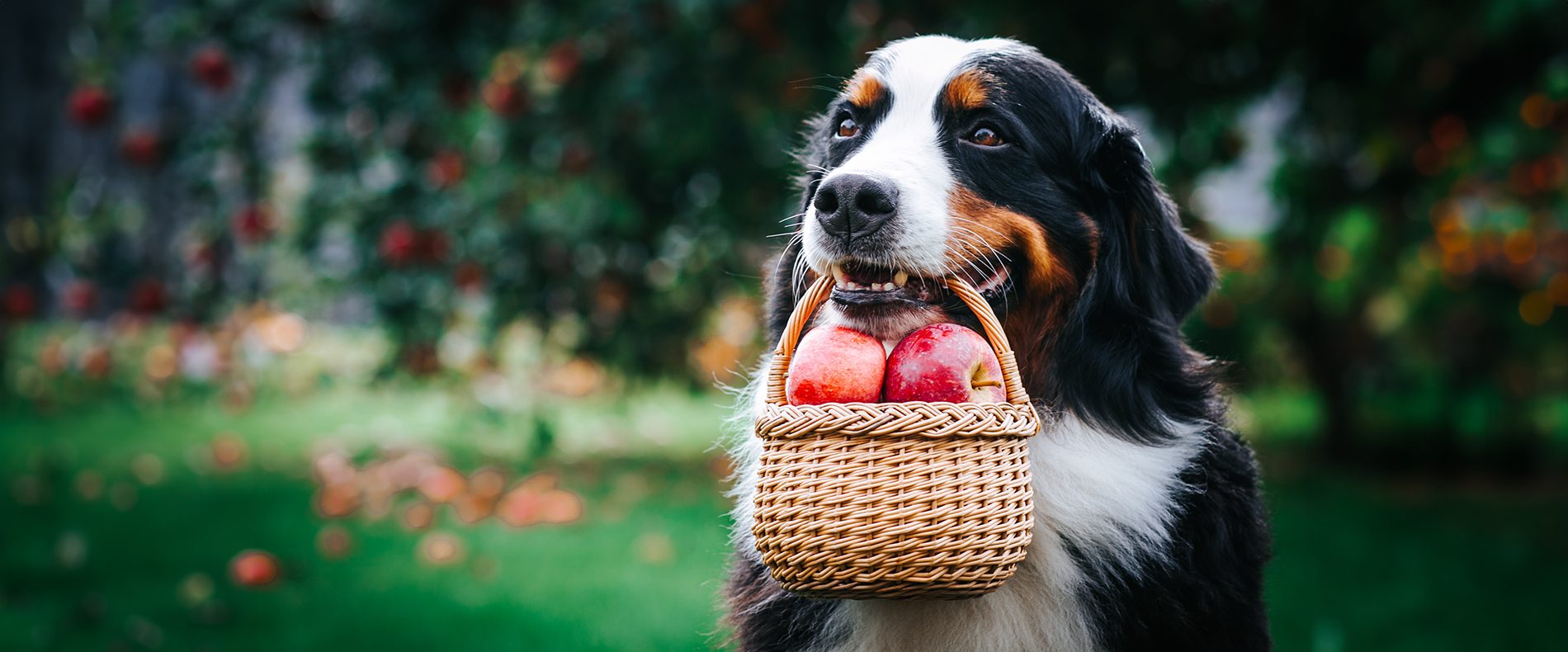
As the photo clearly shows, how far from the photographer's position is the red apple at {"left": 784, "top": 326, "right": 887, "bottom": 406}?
1.97 m

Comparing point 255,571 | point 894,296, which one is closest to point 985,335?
point 894,296

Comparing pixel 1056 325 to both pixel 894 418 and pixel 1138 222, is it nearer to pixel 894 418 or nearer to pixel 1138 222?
pixel 1138 222

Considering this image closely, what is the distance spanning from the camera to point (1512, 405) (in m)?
7.63

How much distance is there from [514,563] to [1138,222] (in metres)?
3.81

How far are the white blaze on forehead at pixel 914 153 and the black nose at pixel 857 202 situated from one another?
0.05 feet

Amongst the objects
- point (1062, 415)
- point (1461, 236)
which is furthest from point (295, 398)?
point (1062, 415)

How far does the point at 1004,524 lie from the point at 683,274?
4.05m

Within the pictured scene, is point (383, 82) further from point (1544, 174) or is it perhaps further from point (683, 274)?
point (1544, 174)

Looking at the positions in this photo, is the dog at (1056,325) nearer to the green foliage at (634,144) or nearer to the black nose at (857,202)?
the black nose at (857,202)

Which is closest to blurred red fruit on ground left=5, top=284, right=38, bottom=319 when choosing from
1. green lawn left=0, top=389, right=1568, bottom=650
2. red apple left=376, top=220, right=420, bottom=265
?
green lawn left=0, top=389, right=1568, bottom=650

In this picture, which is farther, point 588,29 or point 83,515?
point 83,515

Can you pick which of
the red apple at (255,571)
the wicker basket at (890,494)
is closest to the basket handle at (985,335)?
the wicker basket at (890,494)

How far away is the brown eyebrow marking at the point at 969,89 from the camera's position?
2309mm

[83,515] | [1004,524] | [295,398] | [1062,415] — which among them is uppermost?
[295,398]
